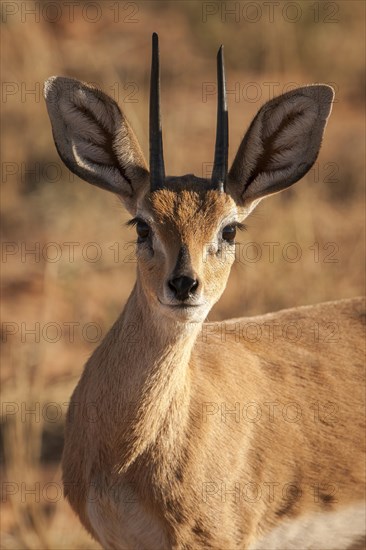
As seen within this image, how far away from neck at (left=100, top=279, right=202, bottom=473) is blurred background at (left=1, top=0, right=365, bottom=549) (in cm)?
201

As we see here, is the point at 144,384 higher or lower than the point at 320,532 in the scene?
higher

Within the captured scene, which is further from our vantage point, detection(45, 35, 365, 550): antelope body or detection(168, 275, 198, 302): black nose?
detection(45, 35, 365, 550): antelope body

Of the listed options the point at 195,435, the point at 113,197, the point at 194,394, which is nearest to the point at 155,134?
the point at 194,394

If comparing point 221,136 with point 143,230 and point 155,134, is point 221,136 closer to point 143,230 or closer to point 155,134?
point 155,134

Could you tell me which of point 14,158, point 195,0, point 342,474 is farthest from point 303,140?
point 195,0

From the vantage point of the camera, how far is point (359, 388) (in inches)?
246

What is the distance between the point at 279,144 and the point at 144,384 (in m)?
1.40

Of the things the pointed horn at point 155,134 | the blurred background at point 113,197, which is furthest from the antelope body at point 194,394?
the blurred background at point 113,197

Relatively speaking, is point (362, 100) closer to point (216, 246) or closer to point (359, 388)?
point (359, 388)

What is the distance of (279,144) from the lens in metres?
5.73

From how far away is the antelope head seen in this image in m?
4.99

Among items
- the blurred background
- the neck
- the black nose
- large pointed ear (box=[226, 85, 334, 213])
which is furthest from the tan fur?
the blurred background

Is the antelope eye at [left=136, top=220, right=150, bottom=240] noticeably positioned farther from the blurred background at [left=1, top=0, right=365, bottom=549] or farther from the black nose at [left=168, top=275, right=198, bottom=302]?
the blurred background at [left=1, top=0, right=365, bottom=549]

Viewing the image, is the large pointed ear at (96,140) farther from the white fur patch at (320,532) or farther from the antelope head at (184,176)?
the white fur patch at (320,532)
